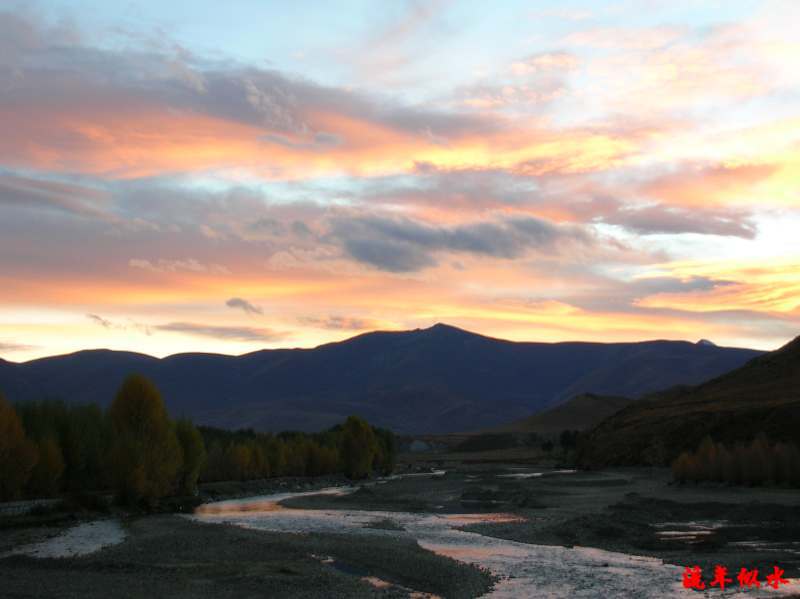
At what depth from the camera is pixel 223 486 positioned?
94688 mm

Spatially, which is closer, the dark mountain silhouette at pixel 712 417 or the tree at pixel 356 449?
the dark mountain silhouette at pixel 712 417

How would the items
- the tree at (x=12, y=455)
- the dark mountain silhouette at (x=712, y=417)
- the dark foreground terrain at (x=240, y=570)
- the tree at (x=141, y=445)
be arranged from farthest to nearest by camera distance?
the dark mountain silhouette at (x=712, y=417)
the tree at (x=141, y=445)
the tree at (x=12, y=455)
the dark foreground terrain at (x=240, y=570)

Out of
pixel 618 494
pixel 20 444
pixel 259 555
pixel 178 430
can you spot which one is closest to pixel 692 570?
pixel 259 555

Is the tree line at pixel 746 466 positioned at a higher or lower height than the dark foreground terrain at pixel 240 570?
higher

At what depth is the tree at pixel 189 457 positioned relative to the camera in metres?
82.8

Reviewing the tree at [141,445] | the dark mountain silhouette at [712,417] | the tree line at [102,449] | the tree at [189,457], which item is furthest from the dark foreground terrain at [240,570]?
the dark mountain silhouette at [712,417]

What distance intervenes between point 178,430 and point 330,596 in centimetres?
5831

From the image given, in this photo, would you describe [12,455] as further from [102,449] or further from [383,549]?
[383,549]

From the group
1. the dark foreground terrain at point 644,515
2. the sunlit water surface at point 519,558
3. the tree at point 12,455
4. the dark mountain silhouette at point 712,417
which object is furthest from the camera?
the dark mountain silhouette at point 712,417

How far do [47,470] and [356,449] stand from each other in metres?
70.5

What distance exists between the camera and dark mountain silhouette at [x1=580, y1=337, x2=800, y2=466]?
102 metres

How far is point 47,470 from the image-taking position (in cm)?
7006

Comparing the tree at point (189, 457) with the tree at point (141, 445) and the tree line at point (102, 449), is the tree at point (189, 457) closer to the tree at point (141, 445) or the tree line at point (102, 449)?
the tree line at point (102, 449)

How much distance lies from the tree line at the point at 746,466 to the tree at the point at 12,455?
57779mm
